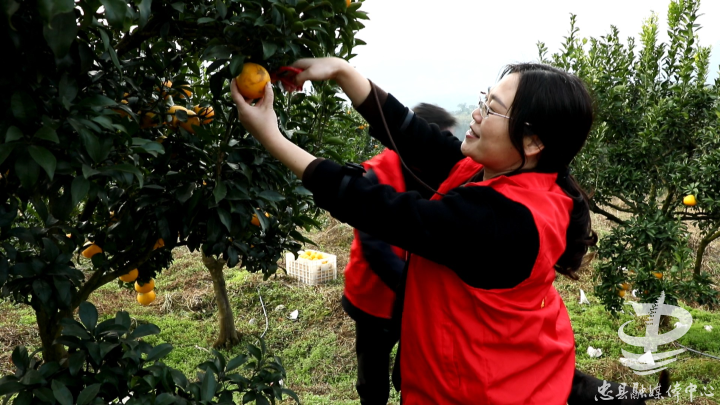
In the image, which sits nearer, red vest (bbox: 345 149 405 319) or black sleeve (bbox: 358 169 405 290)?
black sleeve (bbox: 358 169 405 290)

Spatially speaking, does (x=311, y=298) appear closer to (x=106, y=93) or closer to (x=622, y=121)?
(x=622, y=121)

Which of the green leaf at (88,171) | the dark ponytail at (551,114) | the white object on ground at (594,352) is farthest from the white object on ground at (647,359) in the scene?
the green leaf at (88,171)

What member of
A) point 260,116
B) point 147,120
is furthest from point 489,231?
point 147,120

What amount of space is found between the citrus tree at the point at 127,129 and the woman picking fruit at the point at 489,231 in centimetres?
13

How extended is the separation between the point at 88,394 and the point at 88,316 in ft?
0.61

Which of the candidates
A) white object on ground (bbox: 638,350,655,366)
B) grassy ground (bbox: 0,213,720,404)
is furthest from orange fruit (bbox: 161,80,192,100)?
white object on ground (bbox: 638,350,655,366)

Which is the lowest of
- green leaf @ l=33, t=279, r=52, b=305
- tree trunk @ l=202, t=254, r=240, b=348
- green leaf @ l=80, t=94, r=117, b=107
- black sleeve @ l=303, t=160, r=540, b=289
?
tree trunk @ l=202, t=254, r=240, b=348

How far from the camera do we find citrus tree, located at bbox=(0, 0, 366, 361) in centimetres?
87

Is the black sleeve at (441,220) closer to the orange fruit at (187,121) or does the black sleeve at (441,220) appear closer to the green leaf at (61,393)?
the orange fruit at (187,121)

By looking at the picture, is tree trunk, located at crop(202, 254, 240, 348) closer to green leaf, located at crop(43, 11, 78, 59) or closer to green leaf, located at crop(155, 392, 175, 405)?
green leaf, located at crop(155, 392, 175, 405)

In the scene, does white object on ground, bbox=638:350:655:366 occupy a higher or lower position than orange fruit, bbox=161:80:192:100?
lower

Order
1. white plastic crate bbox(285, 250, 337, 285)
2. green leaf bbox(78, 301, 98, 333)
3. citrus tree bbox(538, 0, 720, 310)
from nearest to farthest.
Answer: green leaf bbox(78, 301, 98, 333) < citrus tree bbox(538, 0, 720, 310) < white plastic crate bbox(285, 250, 337, 285)

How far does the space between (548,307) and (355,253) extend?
994 mm

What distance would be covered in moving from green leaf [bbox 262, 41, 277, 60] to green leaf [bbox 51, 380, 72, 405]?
→ 74cm
